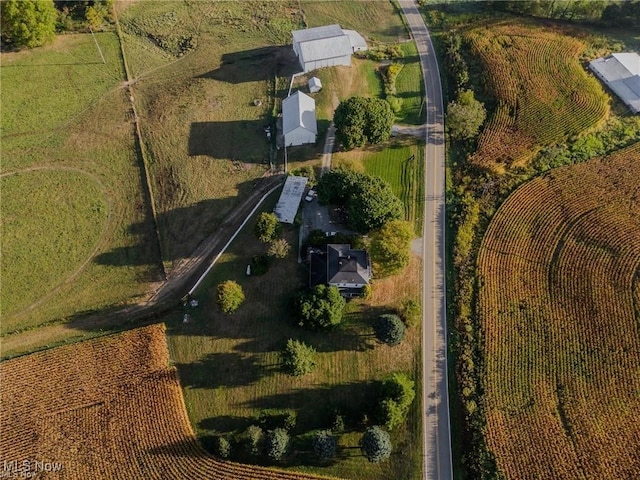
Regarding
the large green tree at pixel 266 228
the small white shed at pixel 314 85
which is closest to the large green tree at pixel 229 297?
the large green tree at pixel 266 228

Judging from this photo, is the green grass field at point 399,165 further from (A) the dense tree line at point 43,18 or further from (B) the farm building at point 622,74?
(A) the dense tree line at point 43,18

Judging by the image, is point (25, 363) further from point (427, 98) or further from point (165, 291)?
point (427, 98)

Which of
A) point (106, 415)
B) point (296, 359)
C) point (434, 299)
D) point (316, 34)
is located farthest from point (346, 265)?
point (316, 34)

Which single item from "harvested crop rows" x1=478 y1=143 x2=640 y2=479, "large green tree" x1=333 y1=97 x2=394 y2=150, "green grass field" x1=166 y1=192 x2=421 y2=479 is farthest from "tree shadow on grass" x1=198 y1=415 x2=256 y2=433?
"large green tree" x1=333 y1=97 x2=394 y2=150

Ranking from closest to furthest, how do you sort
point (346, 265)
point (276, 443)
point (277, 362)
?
point (276, 443) < point (277, 362) < point (346, 265)

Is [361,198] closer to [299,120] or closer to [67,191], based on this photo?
[299,120]
